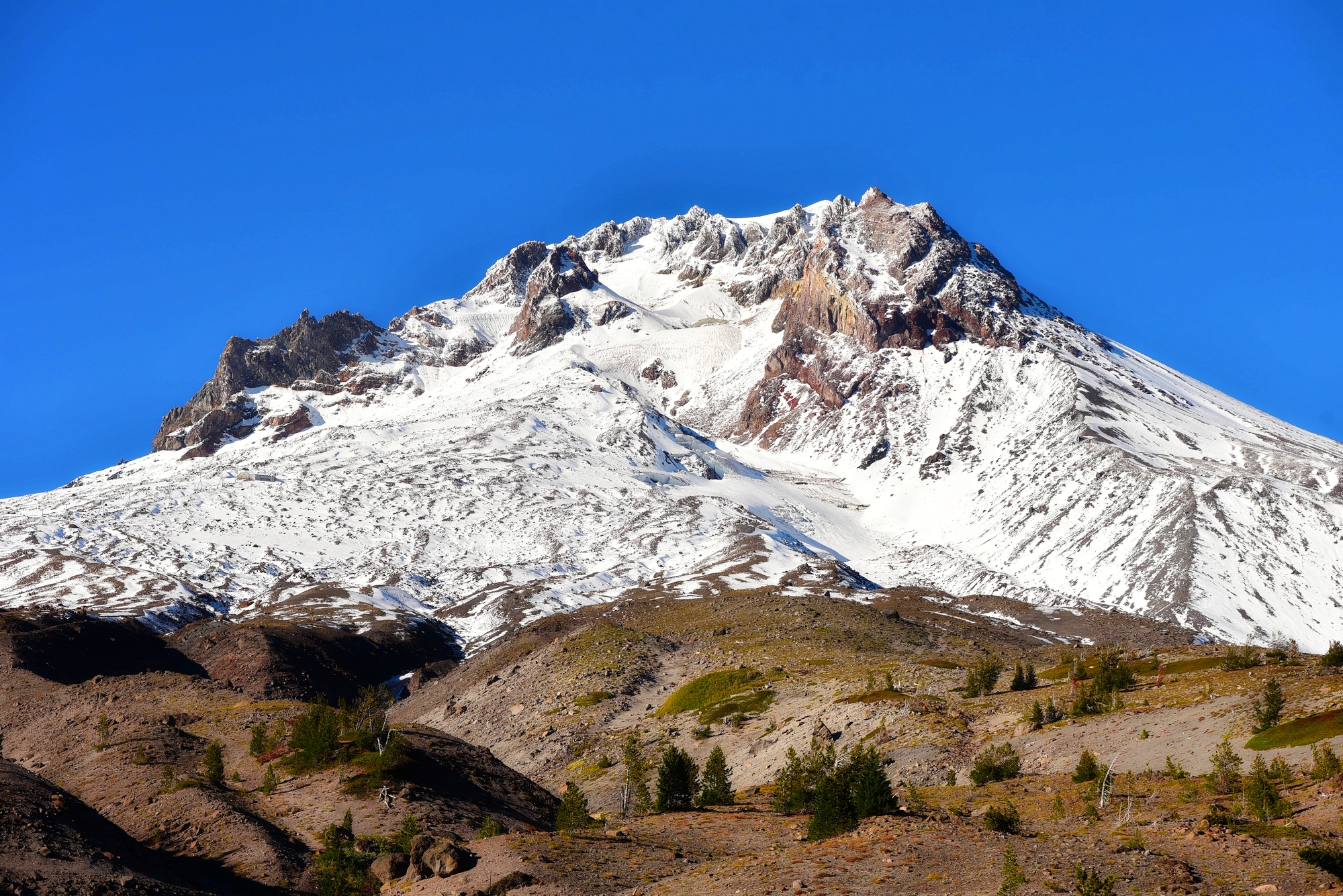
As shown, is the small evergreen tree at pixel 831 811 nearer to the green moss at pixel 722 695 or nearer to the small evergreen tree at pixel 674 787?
the small evergreen tree at pixel 674 787

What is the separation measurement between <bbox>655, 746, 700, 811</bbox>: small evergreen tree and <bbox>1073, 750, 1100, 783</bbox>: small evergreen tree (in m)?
15.4

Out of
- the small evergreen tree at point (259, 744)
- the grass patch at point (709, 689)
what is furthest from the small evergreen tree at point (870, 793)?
the grass patch at point (709, 689)

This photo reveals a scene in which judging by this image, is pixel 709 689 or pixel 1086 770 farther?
pixel 709 689

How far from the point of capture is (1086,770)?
36.3m

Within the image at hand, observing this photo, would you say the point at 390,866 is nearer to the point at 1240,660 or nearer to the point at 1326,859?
the point at 1326,859

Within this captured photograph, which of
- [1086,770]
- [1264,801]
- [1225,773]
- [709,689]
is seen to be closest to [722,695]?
[709,689]

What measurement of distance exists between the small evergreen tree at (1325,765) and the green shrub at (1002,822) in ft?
29.7

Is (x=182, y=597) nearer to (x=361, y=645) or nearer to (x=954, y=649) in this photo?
(x=361, y=645)

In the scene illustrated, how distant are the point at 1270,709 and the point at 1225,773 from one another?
6.41 meters

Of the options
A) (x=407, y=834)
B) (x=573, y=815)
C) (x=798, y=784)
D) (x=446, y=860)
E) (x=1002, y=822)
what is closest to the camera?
(x=446, y=860)

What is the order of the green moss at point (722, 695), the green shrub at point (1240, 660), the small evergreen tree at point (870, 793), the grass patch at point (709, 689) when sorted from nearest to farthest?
the small evergreen tree at point (870, 793) → the green shrub at point (1240, 660) → the green moss at point (722, 695) → the grass patch at point (709, 689)

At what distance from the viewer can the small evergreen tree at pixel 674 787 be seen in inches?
1633

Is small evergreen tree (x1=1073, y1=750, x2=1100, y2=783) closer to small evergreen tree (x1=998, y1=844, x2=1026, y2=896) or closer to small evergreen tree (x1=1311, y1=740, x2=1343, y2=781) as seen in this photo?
small evergreen tree (x1=1311, y1=740, x2=1343, y2=781)

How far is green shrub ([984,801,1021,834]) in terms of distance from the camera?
30781 millimetres
